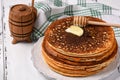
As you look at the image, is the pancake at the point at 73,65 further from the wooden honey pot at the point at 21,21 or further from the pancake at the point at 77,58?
the wooden honey pot at the point at 21,21

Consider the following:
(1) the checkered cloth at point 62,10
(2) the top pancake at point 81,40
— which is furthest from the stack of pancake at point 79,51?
(1) the checkered cloth at point 62,10

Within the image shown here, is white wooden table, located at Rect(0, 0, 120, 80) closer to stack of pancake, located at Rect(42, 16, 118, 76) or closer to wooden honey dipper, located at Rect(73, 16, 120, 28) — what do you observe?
stack of pancake, located at Rect(42, 16, 118, 76)

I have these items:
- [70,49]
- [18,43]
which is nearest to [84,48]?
[70,49]

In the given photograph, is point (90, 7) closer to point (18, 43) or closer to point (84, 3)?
point (84, 3)

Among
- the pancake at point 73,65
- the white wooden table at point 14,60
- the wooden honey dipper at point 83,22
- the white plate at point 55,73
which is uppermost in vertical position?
the wooden honey dipper at point 83,22

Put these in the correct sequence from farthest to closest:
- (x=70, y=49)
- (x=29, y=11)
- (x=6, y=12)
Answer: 1. (x=6, y=12)
2. (x=29, y=11)
3. (x=70, y=49)

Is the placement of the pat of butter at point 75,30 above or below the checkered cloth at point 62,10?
above

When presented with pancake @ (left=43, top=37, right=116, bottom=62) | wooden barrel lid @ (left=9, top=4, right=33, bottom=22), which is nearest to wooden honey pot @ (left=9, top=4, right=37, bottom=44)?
wooden barrel lid @ (left=9, top=4, right=33, bottom=22)

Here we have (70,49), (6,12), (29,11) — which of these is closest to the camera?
(70,49)
